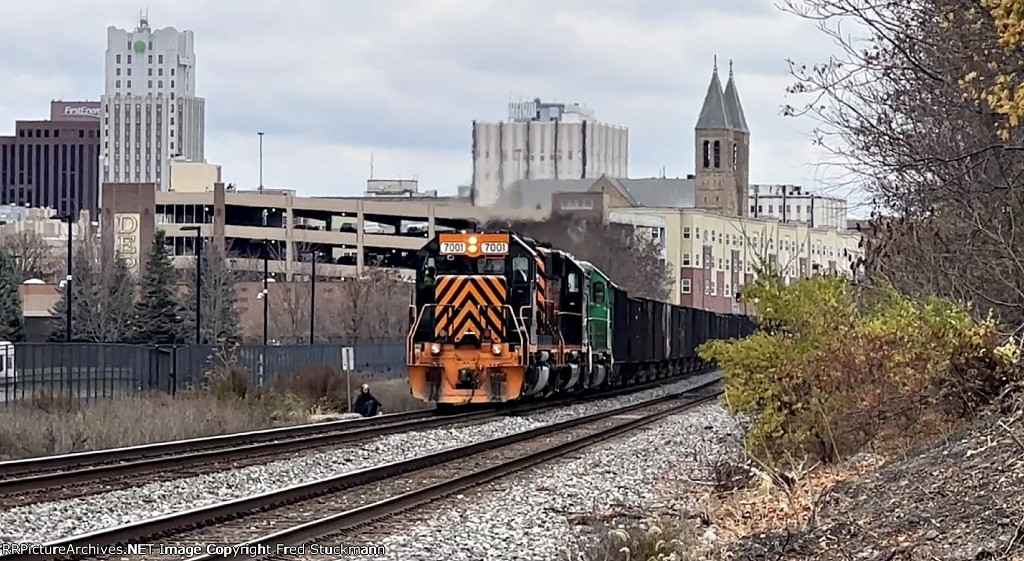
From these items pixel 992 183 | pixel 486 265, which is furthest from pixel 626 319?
pixel 992 183

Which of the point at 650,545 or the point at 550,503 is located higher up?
the point at 650,545

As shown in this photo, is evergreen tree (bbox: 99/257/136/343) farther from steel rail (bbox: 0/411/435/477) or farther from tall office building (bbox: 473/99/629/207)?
steel rail (bbox: 0/411/435/477)

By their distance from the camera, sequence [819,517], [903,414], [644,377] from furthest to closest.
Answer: [644,377]
[903,414]
[819,517]

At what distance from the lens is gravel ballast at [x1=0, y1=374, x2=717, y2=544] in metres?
13.1

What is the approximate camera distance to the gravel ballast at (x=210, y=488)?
43.1 feet

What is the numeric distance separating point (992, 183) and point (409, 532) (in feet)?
30.9

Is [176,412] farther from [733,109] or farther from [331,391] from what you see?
[733,109]

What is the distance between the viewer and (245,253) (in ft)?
344

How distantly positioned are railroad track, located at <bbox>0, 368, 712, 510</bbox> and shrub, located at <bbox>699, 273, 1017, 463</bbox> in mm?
6412

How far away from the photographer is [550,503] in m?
15.2

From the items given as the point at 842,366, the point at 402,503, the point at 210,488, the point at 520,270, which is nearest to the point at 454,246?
the point at 520,270

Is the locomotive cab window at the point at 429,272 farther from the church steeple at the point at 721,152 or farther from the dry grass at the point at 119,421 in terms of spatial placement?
the church steeple at the point at 721,152

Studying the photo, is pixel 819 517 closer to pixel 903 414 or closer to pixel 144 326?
pixel 903 414

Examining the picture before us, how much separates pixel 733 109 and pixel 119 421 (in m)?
132
